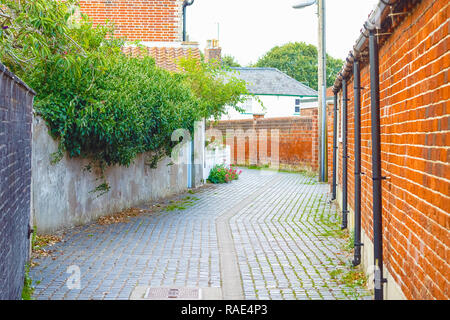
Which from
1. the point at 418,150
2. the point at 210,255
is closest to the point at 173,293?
the point at 210,255

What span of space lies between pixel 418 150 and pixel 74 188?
766cm

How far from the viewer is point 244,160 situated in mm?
32000

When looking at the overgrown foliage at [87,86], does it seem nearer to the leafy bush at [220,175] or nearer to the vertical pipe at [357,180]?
the vertical pipe at [357,180]

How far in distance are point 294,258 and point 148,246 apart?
230 cm

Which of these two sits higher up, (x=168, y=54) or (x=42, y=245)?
(x=168, y=54)

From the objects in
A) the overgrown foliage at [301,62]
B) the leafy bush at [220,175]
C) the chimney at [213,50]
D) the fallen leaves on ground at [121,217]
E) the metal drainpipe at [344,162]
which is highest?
the overgrown foliage at [301,62]

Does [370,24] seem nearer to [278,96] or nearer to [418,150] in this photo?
[418,150]

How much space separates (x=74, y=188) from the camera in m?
10.7

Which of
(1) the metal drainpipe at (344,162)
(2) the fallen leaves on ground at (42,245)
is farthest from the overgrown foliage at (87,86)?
(1) the metal drainpipe at (344,162)

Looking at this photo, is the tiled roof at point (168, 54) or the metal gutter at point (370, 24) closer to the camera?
the metal gutter at point (370, 24)

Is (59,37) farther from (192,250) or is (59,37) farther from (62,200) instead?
(192,250)

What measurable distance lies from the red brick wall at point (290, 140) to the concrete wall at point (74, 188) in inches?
462

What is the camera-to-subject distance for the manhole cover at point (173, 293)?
6.03 m
